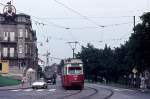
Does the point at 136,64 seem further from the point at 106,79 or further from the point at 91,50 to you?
the point at 91,50

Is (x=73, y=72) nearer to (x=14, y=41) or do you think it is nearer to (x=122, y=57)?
(x=122, y=57)

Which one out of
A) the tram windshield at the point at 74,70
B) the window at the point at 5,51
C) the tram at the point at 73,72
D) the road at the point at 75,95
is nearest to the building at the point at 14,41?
the window at the point at 5,51

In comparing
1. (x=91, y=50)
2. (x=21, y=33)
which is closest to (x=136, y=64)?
(x=21, y=33)

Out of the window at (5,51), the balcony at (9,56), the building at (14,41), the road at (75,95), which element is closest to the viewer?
the road at (75,95)

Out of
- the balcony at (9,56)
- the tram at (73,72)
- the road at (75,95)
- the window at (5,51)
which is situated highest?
the window at (5,51)

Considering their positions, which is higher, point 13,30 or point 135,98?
point 13,30

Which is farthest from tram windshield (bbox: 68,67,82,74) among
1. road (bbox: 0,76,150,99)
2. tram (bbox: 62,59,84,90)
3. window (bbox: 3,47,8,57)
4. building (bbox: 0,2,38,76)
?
window (bbox: 3,47,8,57)

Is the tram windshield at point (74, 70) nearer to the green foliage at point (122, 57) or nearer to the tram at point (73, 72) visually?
the tram at point (73, 72)

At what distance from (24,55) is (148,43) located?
4825 cm

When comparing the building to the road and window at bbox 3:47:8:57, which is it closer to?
window at bbox 3:47:8:57

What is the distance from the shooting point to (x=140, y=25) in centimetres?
6062

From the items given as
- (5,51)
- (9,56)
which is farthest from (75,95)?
(5,51)

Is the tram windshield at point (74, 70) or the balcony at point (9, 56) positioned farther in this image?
the balcony at point (9, 56)

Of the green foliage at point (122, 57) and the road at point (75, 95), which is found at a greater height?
the green foliage at point (122, 57)
